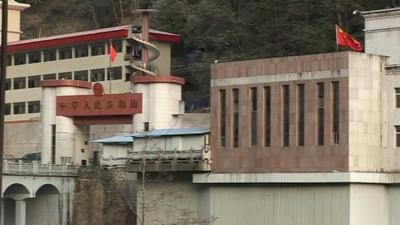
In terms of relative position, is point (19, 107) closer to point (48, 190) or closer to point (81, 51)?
point (81, 51)

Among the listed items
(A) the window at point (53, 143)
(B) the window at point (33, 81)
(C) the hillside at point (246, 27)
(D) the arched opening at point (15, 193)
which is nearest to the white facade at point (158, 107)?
(A) the window at point (53, 143)

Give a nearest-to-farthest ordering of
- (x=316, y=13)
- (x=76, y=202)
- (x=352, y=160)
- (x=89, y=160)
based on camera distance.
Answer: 1. (x=352, y=160)
2. (x=76, y=202)
3. (x=89, y=160)
4. (x=316, y=13)

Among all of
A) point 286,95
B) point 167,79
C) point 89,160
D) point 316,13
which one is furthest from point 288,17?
point 286,95

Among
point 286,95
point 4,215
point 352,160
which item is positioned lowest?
point 4,215

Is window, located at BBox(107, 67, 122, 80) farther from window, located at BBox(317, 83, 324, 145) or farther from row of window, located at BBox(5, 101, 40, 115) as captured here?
window, located at BBox(317, 83, 324, 145)

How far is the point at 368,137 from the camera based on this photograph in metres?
43.0

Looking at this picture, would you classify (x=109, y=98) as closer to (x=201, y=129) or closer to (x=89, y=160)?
(x=89, y=160)

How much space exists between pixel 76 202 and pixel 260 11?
23070mm

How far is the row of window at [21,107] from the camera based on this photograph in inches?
2975

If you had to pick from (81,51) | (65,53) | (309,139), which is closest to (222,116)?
(309,139)

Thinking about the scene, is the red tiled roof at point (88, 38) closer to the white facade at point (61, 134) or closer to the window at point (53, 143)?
the white facade at point (61, 134)

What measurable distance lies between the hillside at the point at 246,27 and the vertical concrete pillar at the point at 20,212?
1894cm

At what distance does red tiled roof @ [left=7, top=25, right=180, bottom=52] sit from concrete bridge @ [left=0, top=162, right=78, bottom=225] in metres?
16.2

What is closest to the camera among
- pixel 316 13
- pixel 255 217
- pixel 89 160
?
pixel 255 217
